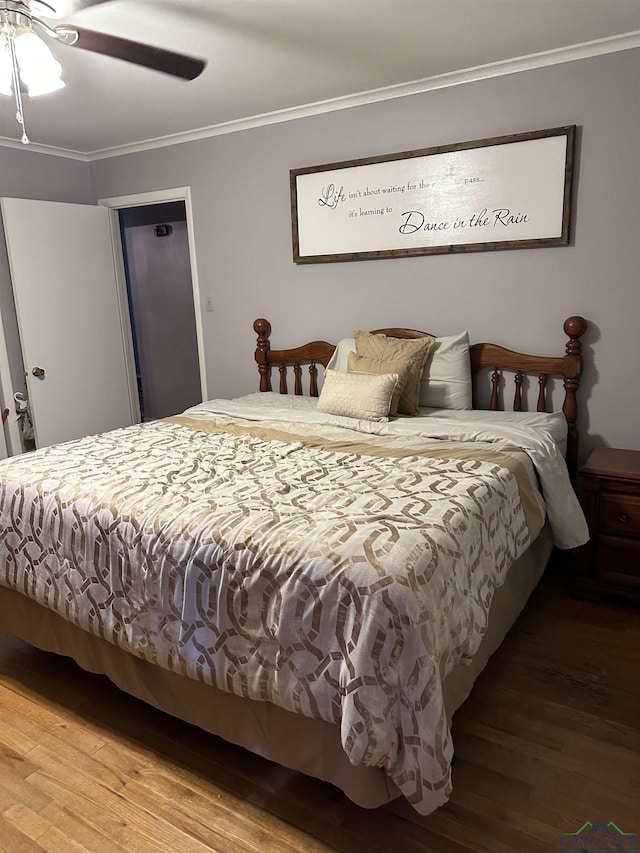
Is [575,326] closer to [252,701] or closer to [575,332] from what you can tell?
[575,332]

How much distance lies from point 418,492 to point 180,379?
13.2 feet

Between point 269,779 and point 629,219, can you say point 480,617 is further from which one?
point 629,219

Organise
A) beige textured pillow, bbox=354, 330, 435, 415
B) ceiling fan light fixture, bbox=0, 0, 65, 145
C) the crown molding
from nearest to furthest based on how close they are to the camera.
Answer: ceiling fan light fixture, bbox=0, 0, 65, 145 < the crown molding < beige textured pillow, bbox=354, 330, 435, 415

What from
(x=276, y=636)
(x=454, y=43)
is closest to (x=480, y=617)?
(x=276, y=636)

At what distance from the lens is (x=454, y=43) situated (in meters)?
2.51

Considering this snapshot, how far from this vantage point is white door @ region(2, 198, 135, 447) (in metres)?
3.81

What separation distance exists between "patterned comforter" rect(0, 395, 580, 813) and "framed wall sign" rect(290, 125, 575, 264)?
1.24 metres

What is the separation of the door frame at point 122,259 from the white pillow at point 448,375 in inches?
70.9

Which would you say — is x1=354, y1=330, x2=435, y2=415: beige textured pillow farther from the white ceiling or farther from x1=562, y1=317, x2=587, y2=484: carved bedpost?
the white ceiling

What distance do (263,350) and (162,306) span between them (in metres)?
2.00

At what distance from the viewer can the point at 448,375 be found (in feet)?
9.97

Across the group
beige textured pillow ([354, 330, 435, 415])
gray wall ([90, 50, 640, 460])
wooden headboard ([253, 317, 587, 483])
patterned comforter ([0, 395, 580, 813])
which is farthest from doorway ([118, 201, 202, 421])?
patterned comforter ([0, 395, 580, 813])

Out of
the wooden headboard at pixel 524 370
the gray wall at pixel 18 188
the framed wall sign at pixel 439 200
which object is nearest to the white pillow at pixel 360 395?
the wooden headboard at pixel 524 370

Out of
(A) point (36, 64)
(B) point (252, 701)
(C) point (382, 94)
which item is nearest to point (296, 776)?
(B) point (252, 701)
